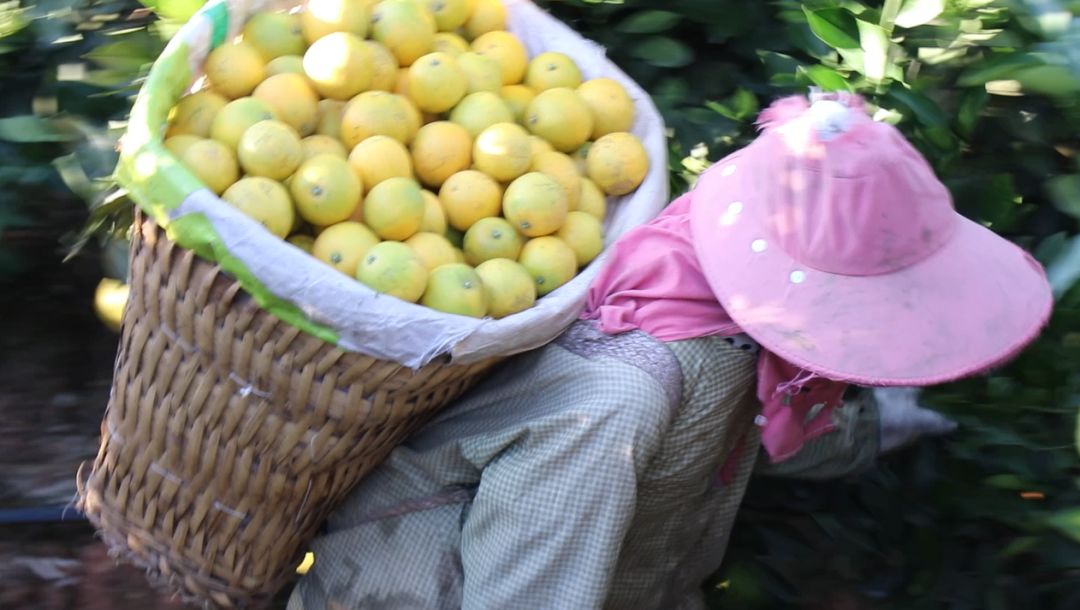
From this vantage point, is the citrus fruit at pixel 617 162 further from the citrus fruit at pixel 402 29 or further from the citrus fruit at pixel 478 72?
the citrus fruit at pixel 402 29

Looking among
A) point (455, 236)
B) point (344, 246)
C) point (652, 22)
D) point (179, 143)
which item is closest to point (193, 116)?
point (179, 143)

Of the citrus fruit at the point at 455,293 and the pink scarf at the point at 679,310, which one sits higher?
the citrus fruit at the point at 455,293

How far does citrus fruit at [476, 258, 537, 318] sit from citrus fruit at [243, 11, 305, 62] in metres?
0.45

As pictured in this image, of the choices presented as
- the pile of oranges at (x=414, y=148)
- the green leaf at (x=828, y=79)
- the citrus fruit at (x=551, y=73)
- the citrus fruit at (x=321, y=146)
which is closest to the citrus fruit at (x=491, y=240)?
the pile of oranges at (x=414, y=148)

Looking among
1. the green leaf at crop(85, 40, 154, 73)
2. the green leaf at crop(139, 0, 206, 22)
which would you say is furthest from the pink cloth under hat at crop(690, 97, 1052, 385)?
the green leaf at crop(85, 40, 154, 73)

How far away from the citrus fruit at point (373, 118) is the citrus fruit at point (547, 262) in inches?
9.5

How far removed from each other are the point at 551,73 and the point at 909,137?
1.87ft

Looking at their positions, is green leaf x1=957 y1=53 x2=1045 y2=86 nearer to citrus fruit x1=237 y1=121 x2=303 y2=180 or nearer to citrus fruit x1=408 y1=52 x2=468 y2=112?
citrus fruit x1=408 y1=52 x2=468 y2=112

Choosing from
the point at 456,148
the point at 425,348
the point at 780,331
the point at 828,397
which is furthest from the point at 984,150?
the point at 425,348

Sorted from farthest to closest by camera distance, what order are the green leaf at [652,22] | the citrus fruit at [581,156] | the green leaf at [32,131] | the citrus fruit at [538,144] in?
the green leaf at [652,22]
the green leaf at [32,131]
the citrus fruit at [581,156]
the citrus fruit at [538,144]

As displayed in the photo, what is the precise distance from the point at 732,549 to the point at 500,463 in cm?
88

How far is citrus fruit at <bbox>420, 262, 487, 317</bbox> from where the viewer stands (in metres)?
1.55

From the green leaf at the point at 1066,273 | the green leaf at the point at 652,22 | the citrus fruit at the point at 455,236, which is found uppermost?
the green leaf at the point at 652,22

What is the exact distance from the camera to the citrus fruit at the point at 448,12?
1.89m
